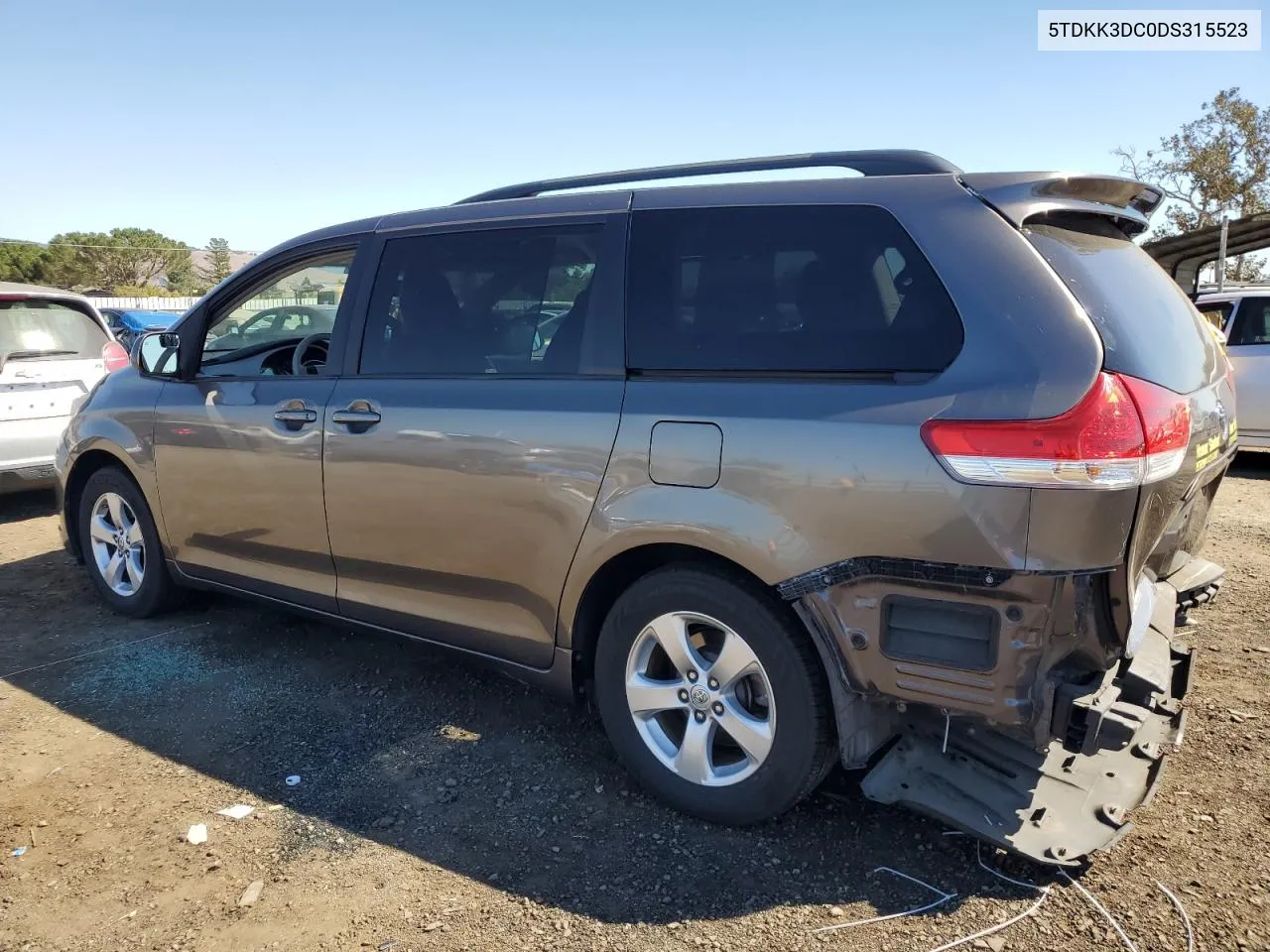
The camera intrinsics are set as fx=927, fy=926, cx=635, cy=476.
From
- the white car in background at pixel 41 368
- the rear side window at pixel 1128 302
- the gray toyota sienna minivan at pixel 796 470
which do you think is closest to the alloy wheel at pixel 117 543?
the gray toyota sienna minivan at pixel 796 470

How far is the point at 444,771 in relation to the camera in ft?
10.6

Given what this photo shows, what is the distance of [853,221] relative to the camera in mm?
2605

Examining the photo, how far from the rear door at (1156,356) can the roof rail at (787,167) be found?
44cm

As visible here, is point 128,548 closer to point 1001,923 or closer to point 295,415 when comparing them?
point 295,415

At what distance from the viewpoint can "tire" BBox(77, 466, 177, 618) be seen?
14.9 ft

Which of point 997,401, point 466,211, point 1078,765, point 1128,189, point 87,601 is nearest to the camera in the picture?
point 997,401

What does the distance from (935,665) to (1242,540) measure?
Result: 478cm

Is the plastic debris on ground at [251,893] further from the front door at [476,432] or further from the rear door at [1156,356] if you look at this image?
the rear door at [1156,356]

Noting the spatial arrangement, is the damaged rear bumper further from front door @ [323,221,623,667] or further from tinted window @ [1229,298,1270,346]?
tinted window @ [1229,298,1270,346]

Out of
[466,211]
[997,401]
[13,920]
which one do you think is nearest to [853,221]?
[997,401]

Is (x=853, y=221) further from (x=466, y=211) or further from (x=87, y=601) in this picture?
(x=87, y=601)

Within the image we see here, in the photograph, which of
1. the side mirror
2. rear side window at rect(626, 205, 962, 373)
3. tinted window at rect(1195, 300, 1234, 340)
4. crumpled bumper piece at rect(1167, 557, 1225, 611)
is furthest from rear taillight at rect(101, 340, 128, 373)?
tinted window at rect(1195, 300, 1234, 340)

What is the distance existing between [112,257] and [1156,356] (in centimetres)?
7459

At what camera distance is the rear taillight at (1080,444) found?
7.12 feet
